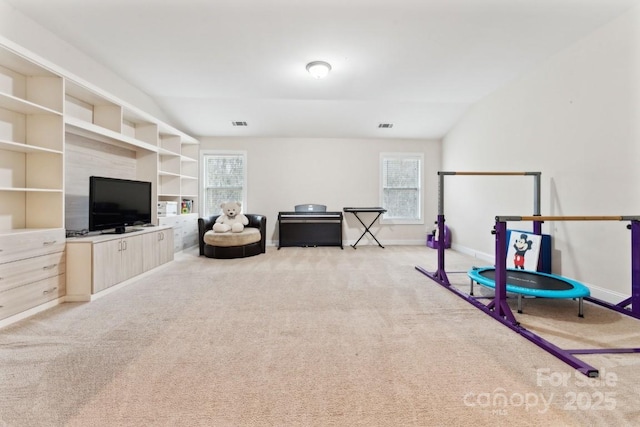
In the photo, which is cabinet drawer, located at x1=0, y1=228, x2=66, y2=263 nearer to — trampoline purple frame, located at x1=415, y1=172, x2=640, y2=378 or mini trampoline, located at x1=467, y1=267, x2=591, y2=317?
trampoline purple frame, located at x1=415, y1=172, x2=640, y2=378

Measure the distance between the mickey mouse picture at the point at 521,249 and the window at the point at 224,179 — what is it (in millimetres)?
4841

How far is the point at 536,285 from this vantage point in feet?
8.26

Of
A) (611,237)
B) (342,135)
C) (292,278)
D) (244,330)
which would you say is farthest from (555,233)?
(342,135)

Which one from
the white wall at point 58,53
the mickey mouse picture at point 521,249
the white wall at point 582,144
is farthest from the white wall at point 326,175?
the mickey mouse picture at point 521,249

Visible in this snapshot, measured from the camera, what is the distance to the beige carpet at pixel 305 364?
1209 millimetres

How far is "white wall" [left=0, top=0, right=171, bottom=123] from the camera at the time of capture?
239cm

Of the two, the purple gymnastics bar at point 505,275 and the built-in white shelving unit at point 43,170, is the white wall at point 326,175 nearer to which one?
the built-in white shelving unit at point 43,170

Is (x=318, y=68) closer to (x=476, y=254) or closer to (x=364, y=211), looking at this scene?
(x=364, y=211)

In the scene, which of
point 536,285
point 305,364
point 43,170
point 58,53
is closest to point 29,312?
point 43,170

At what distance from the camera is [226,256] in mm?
4512

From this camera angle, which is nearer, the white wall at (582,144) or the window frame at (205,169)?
the white wall at (582,144)

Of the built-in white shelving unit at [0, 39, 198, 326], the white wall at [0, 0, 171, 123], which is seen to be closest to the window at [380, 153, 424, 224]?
the built-in white shelving unit at [0, 39, 198, 326]

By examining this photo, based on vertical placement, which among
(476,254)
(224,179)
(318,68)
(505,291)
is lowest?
(476,254)

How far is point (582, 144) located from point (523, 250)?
4.15 ft
